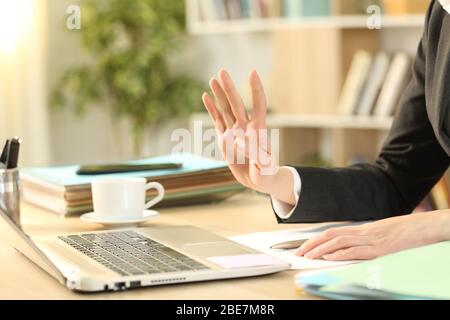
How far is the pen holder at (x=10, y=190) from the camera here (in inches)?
57.8

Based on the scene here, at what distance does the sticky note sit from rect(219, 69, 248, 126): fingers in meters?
0.27

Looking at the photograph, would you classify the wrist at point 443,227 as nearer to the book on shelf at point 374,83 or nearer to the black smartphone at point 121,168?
the black smartphone at point 121,168

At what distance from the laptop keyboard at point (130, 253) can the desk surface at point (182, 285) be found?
39mm

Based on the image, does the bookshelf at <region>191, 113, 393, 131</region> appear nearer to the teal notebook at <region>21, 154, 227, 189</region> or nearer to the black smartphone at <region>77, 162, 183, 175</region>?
the teal notebook at <region>21, 154, 227, 189</region>

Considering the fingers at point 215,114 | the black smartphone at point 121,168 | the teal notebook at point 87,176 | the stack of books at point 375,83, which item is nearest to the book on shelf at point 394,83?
the stack of books at point 375,83

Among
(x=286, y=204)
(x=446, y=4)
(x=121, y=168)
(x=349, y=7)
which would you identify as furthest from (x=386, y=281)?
(x=349, y=7)

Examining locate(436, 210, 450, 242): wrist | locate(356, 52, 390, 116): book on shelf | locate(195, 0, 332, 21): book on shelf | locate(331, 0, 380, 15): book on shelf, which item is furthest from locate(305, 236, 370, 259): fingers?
locate(195, 0, 332, 21): book on shelf

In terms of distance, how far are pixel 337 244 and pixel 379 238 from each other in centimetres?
6

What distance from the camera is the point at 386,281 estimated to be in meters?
1.00

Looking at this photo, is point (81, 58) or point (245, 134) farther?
point (81, 58)

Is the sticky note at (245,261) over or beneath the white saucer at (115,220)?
over

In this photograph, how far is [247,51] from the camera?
4527 mm

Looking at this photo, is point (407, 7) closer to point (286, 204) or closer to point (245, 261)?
point (286, 204)
